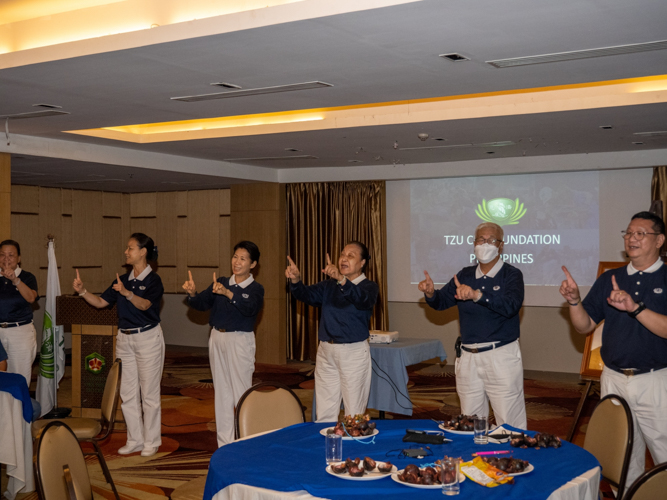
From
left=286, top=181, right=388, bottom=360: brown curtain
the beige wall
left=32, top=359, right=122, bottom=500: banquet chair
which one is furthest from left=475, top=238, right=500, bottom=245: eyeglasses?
left=286, top=181, right=388, bottom=360: brown curtain

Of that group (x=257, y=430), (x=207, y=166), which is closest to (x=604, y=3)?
(x=257, y=430)

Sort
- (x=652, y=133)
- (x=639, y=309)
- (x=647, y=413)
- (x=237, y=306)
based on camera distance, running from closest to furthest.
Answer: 1. (x=639, y=309)
2. (x=647, y=413)
3. (x=237, y=306)
4. (x=652, y=133)

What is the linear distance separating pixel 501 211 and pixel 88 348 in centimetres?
561

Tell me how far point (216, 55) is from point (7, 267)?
11.2 feet

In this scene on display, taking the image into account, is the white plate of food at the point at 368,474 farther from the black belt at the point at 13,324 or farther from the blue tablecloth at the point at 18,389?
the black belt at the point at 13,324

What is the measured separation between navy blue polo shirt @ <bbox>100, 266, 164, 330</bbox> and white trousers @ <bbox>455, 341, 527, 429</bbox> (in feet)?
8.69

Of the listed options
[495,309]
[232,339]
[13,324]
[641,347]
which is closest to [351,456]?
[495,309]

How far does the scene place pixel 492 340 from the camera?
4320 mm

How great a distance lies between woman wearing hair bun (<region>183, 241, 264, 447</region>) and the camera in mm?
5254

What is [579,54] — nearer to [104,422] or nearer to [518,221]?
[104,422]

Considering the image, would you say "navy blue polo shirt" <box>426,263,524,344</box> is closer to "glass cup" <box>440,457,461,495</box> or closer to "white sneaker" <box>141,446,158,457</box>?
"glass cup" <box>440,457,461,495</box>

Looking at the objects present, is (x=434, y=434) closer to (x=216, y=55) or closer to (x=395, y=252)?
(x=216, y=55)

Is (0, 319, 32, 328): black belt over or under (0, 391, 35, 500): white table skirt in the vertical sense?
over

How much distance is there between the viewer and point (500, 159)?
8852 millimetres
